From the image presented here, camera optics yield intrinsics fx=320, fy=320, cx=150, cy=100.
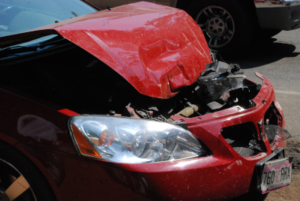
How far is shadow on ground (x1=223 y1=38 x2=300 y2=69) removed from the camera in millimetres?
5434

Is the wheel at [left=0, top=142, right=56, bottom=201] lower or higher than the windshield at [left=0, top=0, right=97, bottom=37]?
lower

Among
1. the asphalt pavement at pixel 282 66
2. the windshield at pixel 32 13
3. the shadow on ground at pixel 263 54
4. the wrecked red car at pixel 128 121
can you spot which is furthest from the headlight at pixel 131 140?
the shadow on ground at pixel 263 54

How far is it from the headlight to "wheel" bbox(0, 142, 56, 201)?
12.3 inches

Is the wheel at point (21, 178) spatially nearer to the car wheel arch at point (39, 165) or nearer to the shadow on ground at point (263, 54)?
the car wheel arch at point (39, 165)

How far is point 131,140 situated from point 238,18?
423 cm

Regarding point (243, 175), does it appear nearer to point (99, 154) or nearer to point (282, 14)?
point (99, 154)

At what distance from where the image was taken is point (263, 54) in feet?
19.0

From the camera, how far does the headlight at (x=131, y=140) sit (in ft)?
5.50

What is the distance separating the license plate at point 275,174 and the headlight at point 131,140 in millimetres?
406

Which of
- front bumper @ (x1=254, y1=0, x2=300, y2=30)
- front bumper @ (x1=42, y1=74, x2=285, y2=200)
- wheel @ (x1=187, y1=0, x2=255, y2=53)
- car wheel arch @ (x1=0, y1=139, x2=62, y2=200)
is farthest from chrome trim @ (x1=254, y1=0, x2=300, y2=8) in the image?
car wheel arch @ (x1=0, y1=139, x2=62, y2=200)

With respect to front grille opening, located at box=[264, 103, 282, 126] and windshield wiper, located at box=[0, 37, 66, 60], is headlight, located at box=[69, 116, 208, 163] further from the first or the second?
windshield wiper, located at box=[0, 37, 66, 60]

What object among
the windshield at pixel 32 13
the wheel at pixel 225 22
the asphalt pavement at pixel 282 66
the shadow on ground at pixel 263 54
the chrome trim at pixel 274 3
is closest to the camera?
the windshield at pixel 32 13

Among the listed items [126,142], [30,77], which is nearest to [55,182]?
[126,142]

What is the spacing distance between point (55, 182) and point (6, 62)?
1.07 m
